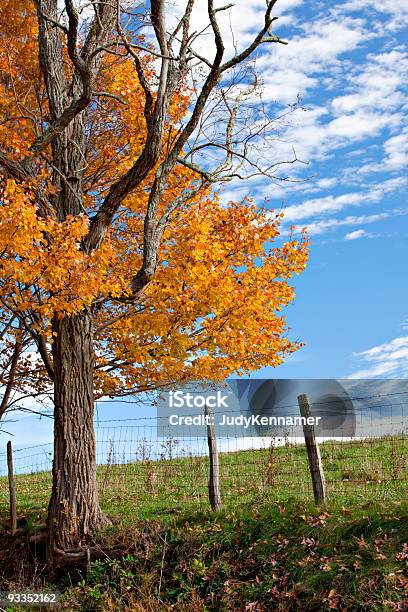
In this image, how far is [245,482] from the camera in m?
14.0

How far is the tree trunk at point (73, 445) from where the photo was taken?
1170cm

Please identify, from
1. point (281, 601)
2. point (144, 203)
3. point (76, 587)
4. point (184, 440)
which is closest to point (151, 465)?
point (184, 440)

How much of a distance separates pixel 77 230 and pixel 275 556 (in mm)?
Answer: 5835

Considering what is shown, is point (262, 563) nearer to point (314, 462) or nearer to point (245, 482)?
point (314, 462)

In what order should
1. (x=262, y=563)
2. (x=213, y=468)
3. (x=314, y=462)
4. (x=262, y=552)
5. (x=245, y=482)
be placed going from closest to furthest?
(x=262, y=563) < (x=262, y=552) < (x=314, y=462) < (x=213, y=468) < (x=245, y=482)

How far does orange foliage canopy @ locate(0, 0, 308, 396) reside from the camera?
35.4ft

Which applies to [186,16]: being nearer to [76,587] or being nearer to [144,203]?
[144,203]

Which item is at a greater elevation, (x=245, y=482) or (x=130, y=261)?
(x=130, y=261)

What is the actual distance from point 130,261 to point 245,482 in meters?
5.22

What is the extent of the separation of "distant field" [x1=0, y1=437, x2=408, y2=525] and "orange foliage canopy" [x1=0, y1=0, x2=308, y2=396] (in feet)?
7.60

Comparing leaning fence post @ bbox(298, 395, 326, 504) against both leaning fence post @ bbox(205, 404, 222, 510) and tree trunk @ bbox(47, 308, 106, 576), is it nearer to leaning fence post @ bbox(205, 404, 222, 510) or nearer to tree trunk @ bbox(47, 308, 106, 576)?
leaning fence post @ bbox(205, 404, 222, 510)

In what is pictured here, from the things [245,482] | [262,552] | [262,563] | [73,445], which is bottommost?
[262,563]

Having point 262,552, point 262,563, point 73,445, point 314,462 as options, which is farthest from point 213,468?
point 262,563

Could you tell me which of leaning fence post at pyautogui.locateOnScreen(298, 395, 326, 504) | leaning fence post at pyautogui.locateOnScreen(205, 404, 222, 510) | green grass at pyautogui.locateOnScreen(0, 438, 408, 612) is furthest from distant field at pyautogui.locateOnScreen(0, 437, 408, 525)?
leaning fence post at pyautogui.locateOnScreen(298, 395, 326, 504)
